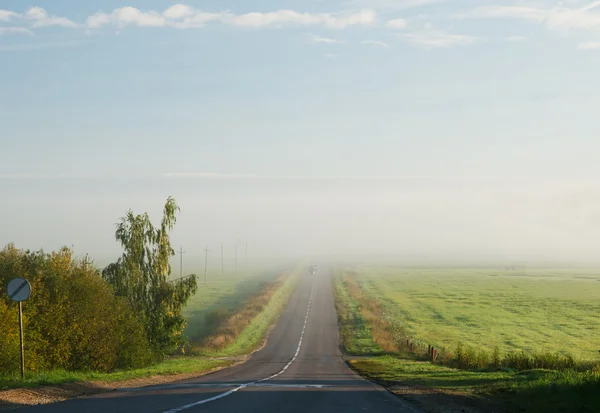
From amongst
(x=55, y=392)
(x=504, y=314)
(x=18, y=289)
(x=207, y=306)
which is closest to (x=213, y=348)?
(x=18, y=289)

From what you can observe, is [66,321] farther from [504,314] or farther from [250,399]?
[504,314]

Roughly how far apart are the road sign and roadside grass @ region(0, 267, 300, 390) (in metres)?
3.01

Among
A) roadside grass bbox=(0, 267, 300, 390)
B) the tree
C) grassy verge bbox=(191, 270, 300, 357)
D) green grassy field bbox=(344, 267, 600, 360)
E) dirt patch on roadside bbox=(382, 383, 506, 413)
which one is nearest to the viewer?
dirt patch on roadside bbox=(382, 383, 506, 413)

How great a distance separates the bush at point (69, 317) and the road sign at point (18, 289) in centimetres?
742

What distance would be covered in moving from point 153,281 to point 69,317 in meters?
19.6

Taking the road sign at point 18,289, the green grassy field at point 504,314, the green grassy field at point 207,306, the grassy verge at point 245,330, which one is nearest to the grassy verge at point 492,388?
the road sign at point 18,289

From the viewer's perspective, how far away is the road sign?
23.7m

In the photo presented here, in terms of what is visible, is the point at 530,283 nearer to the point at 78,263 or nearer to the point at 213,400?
the point at 78,263

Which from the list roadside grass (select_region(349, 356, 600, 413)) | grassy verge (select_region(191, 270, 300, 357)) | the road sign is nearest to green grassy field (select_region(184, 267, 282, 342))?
grassy verge (select_region(191, 270, 300, 357))

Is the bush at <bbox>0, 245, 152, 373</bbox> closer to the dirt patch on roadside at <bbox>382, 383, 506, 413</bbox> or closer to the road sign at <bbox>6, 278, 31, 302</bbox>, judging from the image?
the road sign at <bbox>6, 278, 31, 302</bbox>

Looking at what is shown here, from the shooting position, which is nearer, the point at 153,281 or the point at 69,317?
the point at 69,317

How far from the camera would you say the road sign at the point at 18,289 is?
23.7m

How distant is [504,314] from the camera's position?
10206 cm

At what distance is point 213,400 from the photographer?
2042cm
